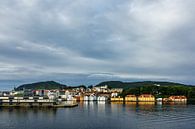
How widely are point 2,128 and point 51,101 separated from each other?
57.1 meters

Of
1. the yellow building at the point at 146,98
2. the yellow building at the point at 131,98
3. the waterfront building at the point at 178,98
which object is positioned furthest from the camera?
Answer: the yellow building at the point at 131,98

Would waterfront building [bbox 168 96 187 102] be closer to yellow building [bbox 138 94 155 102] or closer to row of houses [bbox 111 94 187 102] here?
row of houses [bbox 111 94 187 102]

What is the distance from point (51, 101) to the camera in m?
105

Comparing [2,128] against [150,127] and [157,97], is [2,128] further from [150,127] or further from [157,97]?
[157,97]

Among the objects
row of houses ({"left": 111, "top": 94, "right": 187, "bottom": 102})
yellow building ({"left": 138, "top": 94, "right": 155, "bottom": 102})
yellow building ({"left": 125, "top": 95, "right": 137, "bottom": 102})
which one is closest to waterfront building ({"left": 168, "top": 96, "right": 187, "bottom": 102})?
row of houses ({"left": 111, "top": 94, "right": 187, "bottom": 102})

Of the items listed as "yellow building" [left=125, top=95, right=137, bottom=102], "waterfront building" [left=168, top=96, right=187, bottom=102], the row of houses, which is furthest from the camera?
"yellow building" [left=125, top=95, right=137, bottom=102]

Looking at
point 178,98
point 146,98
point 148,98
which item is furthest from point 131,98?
point 178,98

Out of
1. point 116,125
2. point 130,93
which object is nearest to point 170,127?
point 116,125

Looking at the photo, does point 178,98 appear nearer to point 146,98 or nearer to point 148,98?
point 148,98

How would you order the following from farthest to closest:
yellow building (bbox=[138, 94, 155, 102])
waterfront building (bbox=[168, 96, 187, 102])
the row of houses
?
yellow building (bbox=[138, 94, 155, 102])
the row of houses
waterfront building (bbox=[168, 96, 187, 102])

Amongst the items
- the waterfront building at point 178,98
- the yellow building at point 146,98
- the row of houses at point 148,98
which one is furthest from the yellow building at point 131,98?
the waterfront building at point 178,98

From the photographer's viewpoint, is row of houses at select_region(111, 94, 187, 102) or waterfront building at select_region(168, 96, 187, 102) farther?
row of houses at select_region(111, 94, 187, 102)

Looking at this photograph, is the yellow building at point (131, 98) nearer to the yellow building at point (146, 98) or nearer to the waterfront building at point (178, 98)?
the yellow building at point (146, 98)

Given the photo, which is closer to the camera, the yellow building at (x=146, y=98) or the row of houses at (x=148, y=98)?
the row of houses at (x=148, y=98)
